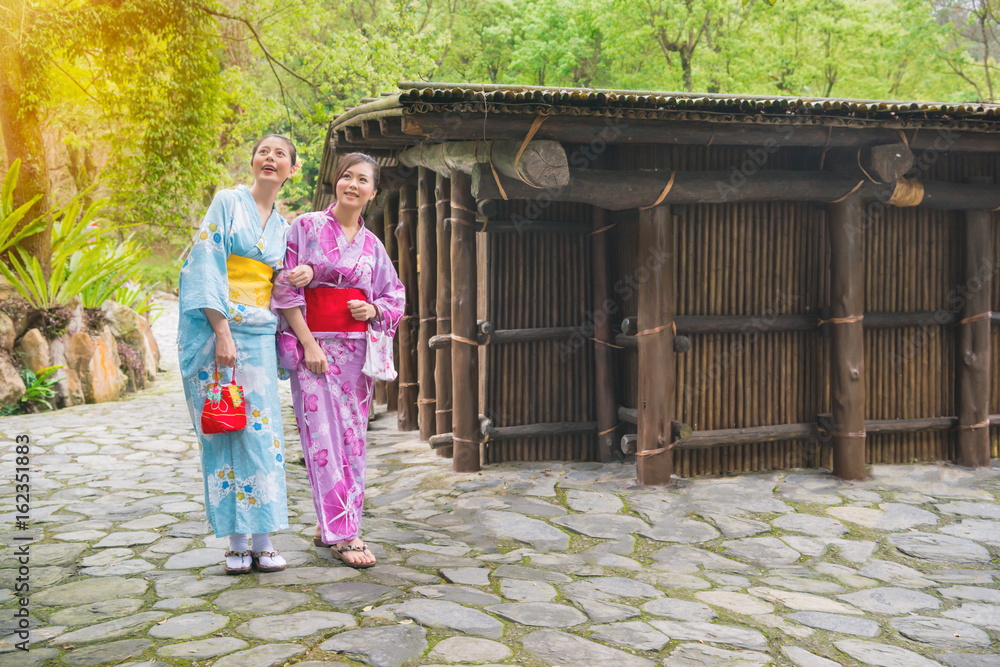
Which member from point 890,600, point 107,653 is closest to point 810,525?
point 890,600

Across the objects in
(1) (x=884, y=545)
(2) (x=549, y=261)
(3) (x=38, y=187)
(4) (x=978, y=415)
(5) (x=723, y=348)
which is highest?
(3) (x=38, y=187)

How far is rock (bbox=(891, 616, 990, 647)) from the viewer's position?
3.31 m

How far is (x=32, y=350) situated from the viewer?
956 cm

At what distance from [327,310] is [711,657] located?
2420 millimetres

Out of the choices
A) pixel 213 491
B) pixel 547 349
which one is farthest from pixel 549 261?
pixel 213 491

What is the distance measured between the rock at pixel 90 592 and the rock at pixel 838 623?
3.06m

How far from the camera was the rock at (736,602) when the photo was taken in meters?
3.57

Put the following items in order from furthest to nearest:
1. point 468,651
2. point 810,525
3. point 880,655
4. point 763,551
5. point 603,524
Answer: point 810,525 < point 603,524 < point 763,551 < point 880,655 < point 468,651

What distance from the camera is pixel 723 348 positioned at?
619 centimetres

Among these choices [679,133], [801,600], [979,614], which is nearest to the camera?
[979,614]

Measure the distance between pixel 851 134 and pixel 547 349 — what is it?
2.99m

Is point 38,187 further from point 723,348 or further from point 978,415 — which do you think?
point 978,415

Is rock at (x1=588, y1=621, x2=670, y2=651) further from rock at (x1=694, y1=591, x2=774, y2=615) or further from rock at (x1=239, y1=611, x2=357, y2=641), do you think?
rock at (x1=239, y1=611, x2=357, y2=641)

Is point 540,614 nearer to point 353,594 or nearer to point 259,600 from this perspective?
point 353,594
